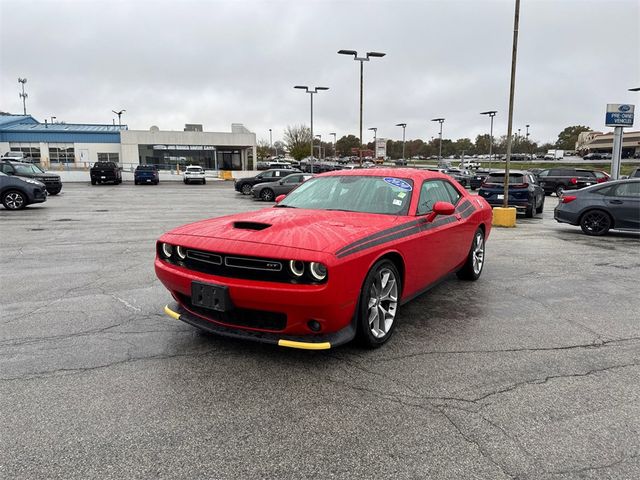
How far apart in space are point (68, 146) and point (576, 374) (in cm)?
6051

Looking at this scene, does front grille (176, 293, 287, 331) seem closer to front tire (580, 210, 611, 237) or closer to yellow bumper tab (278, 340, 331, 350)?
yellow bumper tab (278, 340, 331, 350)

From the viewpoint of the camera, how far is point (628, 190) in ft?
34.8

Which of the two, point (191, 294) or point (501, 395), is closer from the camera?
point (501, 395)

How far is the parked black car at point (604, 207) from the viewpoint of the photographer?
1046 cm

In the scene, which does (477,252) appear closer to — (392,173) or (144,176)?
(392,173)

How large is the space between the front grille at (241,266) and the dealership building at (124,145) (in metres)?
51.7

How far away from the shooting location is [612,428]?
2.83 metres

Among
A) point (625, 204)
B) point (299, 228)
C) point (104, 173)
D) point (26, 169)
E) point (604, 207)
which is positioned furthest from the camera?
point (104, 173)

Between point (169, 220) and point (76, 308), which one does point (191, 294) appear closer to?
point (76, 308)

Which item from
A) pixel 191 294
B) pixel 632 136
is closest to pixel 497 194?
pixel 191 294

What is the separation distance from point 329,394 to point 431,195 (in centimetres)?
277

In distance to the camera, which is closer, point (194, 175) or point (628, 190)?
point (628, 190)

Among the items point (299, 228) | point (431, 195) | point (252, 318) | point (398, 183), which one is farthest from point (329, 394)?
point (431, 195)

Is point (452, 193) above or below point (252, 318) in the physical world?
above
